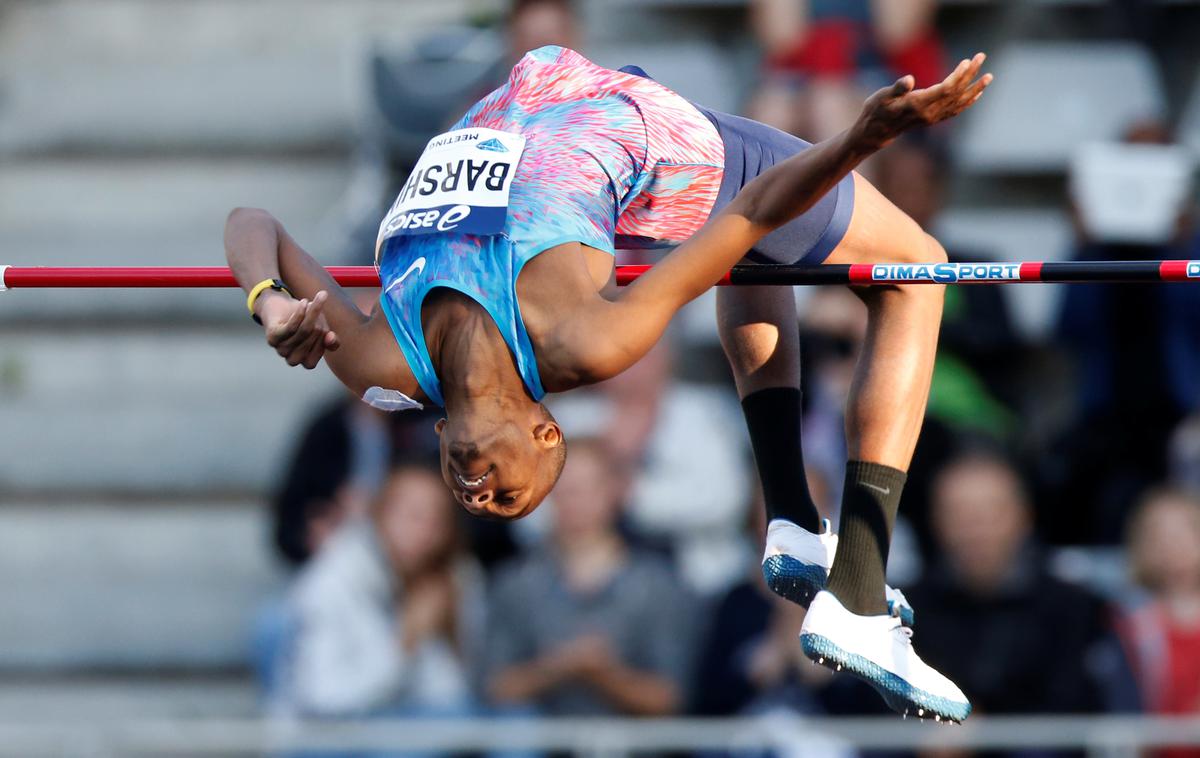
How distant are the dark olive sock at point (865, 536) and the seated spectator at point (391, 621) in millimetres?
2470

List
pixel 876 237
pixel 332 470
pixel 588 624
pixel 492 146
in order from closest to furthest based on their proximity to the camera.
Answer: pixel 492 146
pixel 876 237
pixel 588 624
pixel 332 470

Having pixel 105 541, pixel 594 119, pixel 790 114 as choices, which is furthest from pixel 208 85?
pixel 594 119

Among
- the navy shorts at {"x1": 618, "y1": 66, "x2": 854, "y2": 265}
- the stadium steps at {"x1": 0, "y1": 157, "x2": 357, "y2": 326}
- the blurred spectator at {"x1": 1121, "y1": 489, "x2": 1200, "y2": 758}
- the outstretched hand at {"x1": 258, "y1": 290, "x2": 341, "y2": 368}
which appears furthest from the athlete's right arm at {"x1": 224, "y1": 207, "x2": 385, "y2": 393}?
the stadium steps at {"x1": 0, "y1": 157, "x2": 357, "y2": 326}

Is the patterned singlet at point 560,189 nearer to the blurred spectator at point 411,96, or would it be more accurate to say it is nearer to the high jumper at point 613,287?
the high jumper at point 613,287

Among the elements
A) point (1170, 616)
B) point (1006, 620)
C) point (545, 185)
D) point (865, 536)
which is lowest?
point (1170, 616)

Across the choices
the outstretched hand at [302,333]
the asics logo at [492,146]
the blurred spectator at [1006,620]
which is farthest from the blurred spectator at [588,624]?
the outstretched hand at [302,333]

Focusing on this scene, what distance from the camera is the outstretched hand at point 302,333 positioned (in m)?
3.87

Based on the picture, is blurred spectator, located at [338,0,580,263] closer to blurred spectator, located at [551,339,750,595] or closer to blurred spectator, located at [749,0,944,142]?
blurred spectator, located at [749,0,944,142]

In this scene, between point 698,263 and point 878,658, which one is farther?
point 878,658

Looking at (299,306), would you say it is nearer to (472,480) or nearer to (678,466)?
(472,480)

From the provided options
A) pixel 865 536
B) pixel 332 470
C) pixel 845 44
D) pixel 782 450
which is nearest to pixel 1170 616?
pixel 782 450

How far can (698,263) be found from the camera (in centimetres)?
402

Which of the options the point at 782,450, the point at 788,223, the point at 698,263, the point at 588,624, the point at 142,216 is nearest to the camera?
the point at 698,263

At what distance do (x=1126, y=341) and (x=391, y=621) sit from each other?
2.90m
